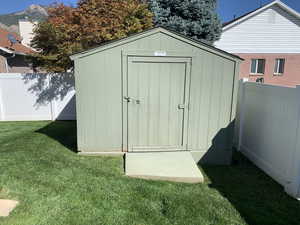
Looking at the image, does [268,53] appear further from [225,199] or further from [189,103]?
[225,199]

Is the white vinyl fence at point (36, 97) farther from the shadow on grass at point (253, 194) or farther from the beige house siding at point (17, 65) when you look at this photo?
the shadow on grass at point (253, 194)

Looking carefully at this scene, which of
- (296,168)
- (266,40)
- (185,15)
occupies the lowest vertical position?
(296,168)

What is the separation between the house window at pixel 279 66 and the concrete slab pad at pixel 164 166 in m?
14.7

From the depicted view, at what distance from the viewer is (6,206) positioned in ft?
9.14

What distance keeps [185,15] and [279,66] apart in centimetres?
952

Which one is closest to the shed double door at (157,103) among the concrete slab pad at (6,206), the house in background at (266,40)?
the concrete slab pad at (6,206)

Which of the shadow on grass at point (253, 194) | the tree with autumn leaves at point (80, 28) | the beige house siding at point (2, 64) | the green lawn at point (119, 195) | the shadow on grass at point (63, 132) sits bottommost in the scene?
the shadow on grass at point (253, 194)

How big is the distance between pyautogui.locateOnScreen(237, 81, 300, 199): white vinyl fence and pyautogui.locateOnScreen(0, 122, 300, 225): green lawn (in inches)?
11.3

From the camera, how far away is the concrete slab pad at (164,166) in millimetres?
3939

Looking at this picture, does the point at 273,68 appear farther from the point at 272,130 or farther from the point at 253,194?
the point at 253,194

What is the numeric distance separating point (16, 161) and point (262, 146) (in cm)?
487

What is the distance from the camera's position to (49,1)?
9.37 meters

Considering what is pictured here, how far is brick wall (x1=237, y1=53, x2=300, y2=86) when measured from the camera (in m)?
15.4

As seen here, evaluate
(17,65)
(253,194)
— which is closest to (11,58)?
(17,65)
